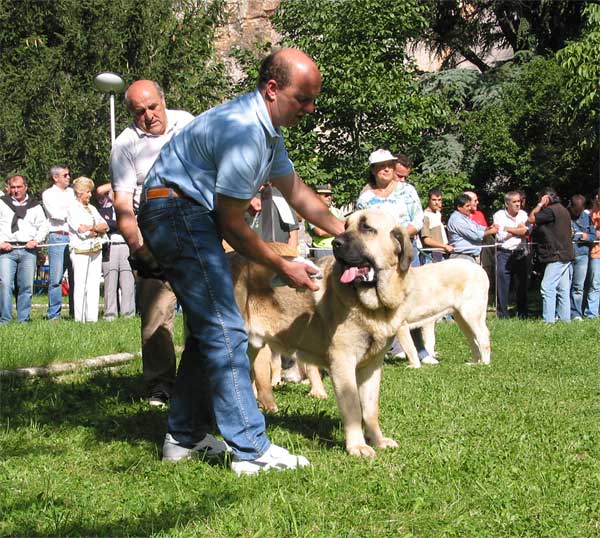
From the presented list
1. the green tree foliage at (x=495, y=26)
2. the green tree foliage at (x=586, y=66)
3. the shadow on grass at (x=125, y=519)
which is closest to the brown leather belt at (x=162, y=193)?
the shadow on grass at (x=125, y=519)

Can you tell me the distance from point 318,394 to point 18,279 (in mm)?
7551

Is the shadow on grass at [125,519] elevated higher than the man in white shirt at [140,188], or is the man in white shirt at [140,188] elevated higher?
the man in white shirt at [140,188]

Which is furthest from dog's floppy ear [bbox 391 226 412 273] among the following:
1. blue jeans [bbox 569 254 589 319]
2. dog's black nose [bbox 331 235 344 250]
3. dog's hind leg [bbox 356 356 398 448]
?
blue jeans [bbox 569 254 589 319]

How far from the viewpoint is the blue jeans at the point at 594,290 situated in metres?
14.4

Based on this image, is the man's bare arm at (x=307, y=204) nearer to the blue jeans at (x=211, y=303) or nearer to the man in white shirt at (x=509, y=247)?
the blue jeans at (x=211, y=303)

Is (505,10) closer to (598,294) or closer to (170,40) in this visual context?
(170,40)

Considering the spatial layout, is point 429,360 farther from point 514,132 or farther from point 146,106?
point 514,132

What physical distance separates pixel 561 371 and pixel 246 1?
33.7m

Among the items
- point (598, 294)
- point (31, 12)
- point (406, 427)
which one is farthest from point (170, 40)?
point (406, 427)

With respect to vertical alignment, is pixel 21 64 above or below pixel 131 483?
above

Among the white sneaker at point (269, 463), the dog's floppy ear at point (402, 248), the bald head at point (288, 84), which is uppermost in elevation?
the bald head at point (288, 84)

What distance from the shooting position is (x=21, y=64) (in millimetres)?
25438

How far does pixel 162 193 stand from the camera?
13.4 ft

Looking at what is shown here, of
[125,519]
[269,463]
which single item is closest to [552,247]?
[269,463]
